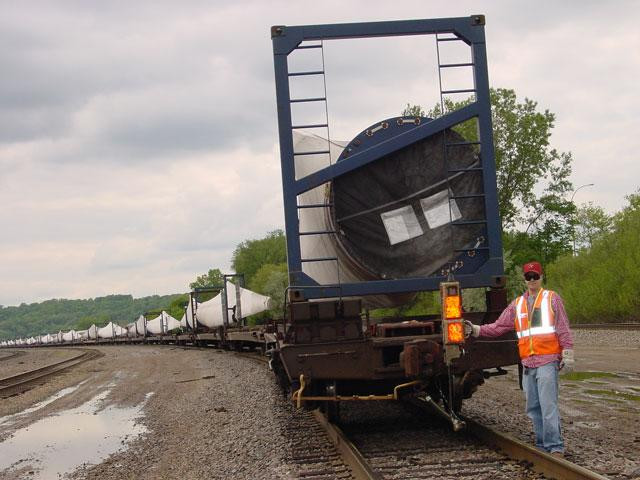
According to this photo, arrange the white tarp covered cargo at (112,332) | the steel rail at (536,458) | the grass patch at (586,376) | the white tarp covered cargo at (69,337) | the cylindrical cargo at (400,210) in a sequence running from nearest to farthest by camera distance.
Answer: the steel rail at (536,458) → the cylindrical cargo at (400,210) → the grass patch at (586,376) → the white tarp covered cargo at (112,332) → the white tarp covered cargo at (69,337)

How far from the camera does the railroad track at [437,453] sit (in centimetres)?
554

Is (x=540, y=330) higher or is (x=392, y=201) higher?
(x=392, y=201)

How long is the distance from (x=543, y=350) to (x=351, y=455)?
178cm

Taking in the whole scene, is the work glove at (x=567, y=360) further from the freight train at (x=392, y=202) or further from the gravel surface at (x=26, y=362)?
the gravel surface at (x=26, y=362)

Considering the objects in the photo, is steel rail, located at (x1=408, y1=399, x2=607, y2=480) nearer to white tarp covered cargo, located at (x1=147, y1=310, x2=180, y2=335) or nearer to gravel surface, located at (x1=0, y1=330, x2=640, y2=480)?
gravel surface, located at (x1=0, y1=330, x2=640, y2=480)

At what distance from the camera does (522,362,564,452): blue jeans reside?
595 centimetres

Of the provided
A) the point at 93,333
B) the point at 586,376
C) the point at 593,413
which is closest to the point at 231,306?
the point at 586,376

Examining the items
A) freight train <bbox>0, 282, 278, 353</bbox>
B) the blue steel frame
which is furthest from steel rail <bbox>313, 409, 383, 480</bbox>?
freight train <bbox>0, 282, 278, 353</bbox>

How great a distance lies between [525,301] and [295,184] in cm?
251

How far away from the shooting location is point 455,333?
6.33 m

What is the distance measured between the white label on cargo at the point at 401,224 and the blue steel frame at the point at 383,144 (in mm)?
452

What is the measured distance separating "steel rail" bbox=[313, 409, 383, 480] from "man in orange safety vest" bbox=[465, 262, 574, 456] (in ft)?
4.85

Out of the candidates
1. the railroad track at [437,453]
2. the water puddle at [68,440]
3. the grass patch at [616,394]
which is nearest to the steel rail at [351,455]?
the railroad track at [437,453]

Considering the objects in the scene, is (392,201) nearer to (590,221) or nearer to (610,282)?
(610,282)
